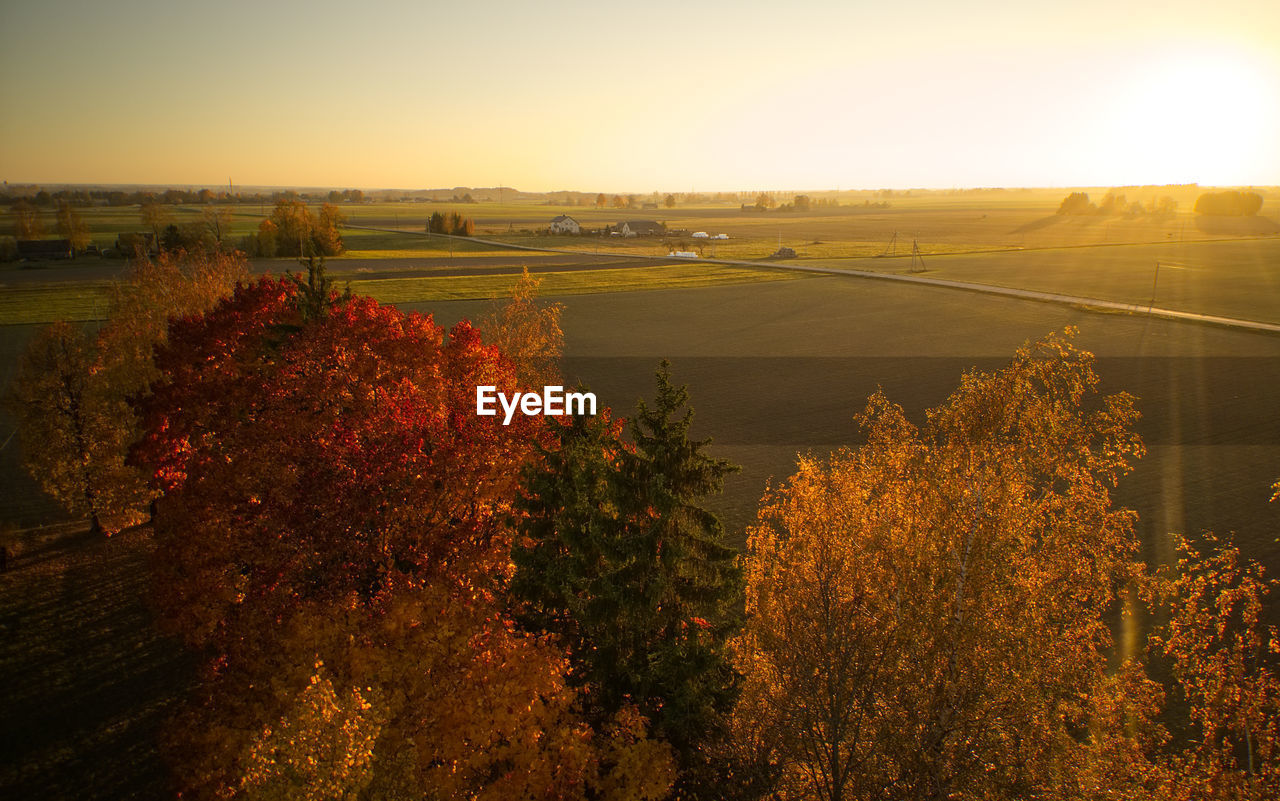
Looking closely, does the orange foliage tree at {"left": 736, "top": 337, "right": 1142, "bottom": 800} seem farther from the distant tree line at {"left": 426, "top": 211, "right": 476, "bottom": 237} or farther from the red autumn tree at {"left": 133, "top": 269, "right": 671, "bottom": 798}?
the distant tree line at {"left": 426, "top": 211, "right": 476, "bottom": 237}

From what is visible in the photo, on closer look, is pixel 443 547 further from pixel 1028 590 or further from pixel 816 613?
pixel 1028 590

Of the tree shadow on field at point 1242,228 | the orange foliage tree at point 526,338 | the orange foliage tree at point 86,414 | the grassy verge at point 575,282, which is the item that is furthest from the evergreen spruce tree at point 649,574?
the tree shadow on field at point 1242,228

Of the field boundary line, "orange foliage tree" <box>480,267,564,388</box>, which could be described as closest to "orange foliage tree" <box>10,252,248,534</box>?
"orange foliage tree" <box>480,267,564,388</box>


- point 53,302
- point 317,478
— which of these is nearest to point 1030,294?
point 317,478

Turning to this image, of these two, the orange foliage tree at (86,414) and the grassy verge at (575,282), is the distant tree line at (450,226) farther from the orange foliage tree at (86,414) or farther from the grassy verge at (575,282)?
the orange foliage tree at (86,414)

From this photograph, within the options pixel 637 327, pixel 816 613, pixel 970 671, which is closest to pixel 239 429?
pixel 816 613

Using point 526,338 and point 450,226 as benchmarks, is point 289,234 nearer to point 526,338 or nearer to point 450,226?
point 450,226
